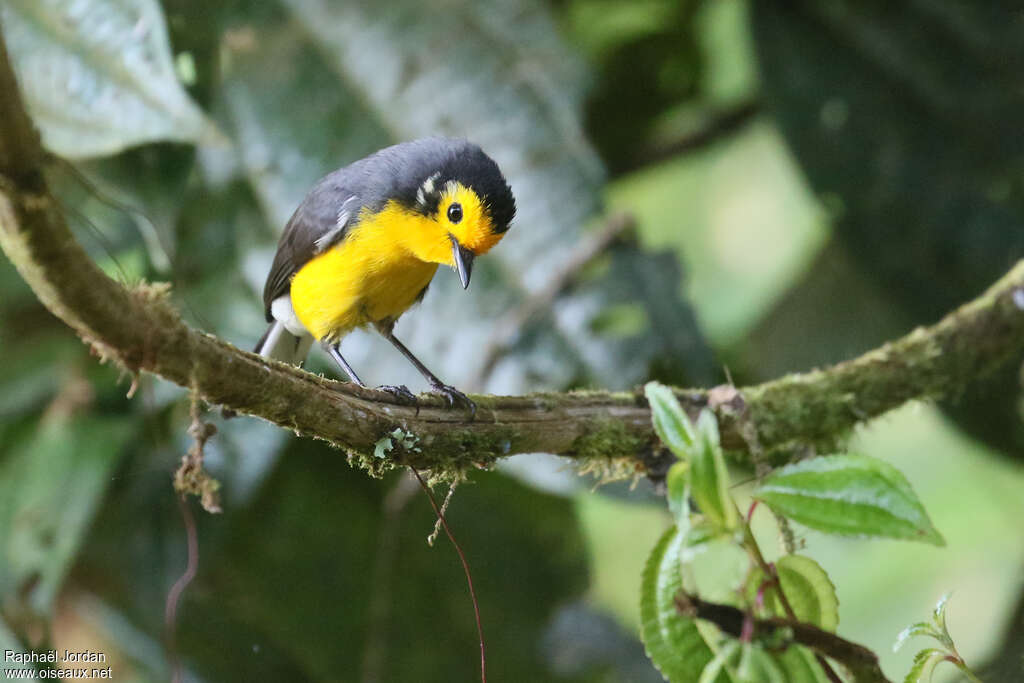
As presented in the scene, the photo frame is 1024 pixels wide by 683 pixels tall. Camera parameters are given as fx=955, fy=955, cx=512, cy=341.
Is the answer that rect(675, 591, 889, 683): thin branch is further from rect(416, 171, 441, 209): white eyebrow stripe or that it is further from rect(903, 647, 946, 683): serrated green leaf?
rect(416, 171, 441, 209): white eyebrow stripe

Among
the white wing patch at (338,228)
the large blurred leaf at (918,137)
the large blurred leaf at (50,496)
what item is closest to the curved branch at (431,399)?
the large blurred leaf at (918,137)

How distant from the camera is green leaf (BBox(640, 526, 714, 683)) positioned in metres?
1.01

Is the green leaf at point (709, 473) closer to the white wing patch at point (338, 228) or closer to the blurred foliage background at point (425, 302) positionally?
the blurred foliage background at point (425, 302)

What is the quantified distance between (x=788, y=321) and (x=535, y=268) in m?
1.46

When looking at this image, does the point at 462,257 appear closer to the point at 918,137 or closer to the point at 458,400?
the point at 458,400

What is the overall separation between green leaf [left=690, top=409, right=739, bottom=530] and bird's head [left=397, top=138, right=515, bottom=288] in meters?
1.22

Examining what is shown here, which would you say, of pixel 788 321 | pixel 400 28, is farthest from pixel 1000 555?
pixel 400 28

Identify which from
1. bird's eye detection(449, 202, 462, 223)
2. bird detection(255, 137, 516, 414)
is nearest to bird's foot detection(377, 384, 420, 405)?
bird detection(255, 137, 516, 414)

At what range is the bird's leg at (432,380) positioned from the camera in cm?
168

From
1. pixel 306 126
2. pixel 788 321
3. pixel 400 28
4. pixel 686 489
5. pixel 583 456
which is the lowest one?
pixel 686 489

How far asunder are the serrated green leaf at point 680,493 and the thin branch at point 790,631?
88 mm

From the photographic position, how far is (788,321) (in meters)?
3.59

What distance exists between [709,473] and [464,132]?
193 centimetres

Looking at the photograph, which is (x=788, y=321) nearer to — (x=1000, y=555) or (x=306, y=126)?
(x=1000, y=555)
